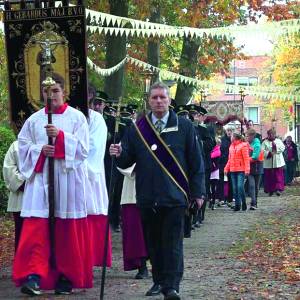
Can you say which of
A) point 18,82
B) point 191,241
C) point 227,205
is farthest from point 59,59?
point 227,205

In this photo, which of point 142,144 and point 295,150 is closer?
point 142,144

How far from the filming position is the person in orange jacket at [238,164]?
2075 cm

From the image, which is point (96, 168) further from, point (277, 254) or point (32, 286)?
point (277, 254)

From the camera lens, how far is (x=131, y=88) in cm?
3366

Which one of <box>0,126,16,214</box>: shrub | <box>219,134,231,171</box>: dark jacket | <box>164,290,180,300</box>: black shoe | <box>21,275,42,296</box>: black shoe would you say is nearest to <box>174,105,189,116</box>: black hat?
<box>0,126,16,214</box>: shrub

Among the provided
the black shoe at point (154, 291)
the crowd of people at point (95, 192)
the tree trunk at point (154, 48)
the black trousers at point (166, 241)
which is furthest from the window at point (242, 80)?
the black trousers at point (166, 241)

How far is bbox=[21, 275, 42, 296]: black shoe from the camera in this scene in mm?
8891

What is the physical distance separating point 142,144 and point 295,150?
86.3ft

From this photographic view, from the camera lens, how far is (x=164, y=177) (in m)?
8.52

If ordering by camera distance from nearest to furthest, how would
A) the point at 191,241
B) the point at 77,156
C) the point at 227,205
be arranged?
1. the point at 77,156
2. the point at 191,241
3. the point at 227,205

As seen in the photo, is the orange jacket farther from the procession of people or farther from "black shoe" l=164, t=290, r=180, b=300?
"black shoe" l=164, t=290, r=180, b=300

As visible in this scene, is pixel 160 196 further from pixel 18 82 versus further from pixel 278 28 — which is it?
pixel 278 28

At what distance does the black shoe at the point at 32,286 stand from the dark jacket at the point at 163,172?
1.34m

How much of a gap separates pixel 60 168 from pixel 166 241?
4.74 ft
